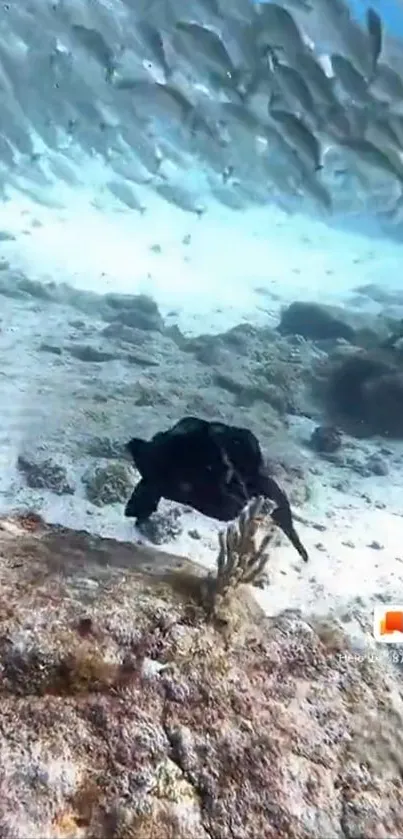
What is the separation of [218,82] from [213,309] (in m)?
5.63

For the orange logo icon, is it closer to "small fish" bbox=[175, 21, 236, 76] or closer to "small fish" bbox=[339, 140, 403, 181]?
"small fish" bbox=[339, 140, 403, 181]

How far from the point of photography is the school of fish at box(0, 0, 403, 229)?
10695 mm

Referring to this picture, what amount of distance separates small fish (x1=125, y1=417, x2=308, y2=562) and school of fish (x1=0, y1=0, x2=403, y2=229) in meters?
7.17

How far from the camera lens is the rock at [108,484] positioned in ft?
23.4

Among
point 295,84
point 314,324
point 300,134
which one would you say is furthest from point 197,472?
point 314,324

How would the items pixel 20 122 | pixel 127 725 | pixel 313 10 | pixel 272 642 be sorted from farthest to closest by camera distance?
pixel 20 122 < pixel 313 10 < pixel 272 642 < pixel 127 725

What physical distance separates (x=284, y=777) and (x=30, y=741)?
973 mm

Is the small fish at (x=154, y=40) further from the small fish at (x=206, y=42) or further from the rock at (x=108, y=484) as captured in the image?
the rock at (x=108, y=484)

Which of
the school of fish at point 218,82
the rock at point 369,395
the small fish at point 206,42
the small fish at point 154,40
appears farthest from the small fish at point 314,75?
the rock at point 369,395

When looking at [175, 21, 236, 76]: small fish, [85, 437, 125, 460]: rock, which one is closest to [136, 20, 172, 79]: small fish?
[175, 21, 236, 76]: small fish

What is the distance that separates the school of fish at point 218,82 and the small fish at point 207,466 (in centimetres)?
717

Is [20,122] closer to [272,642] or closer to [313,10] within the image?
[313,10]

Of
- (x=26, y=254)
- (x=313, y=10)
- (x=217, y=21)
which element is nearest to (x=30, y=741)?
(x=313, y=10)

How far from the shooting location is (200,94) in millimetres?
15719
